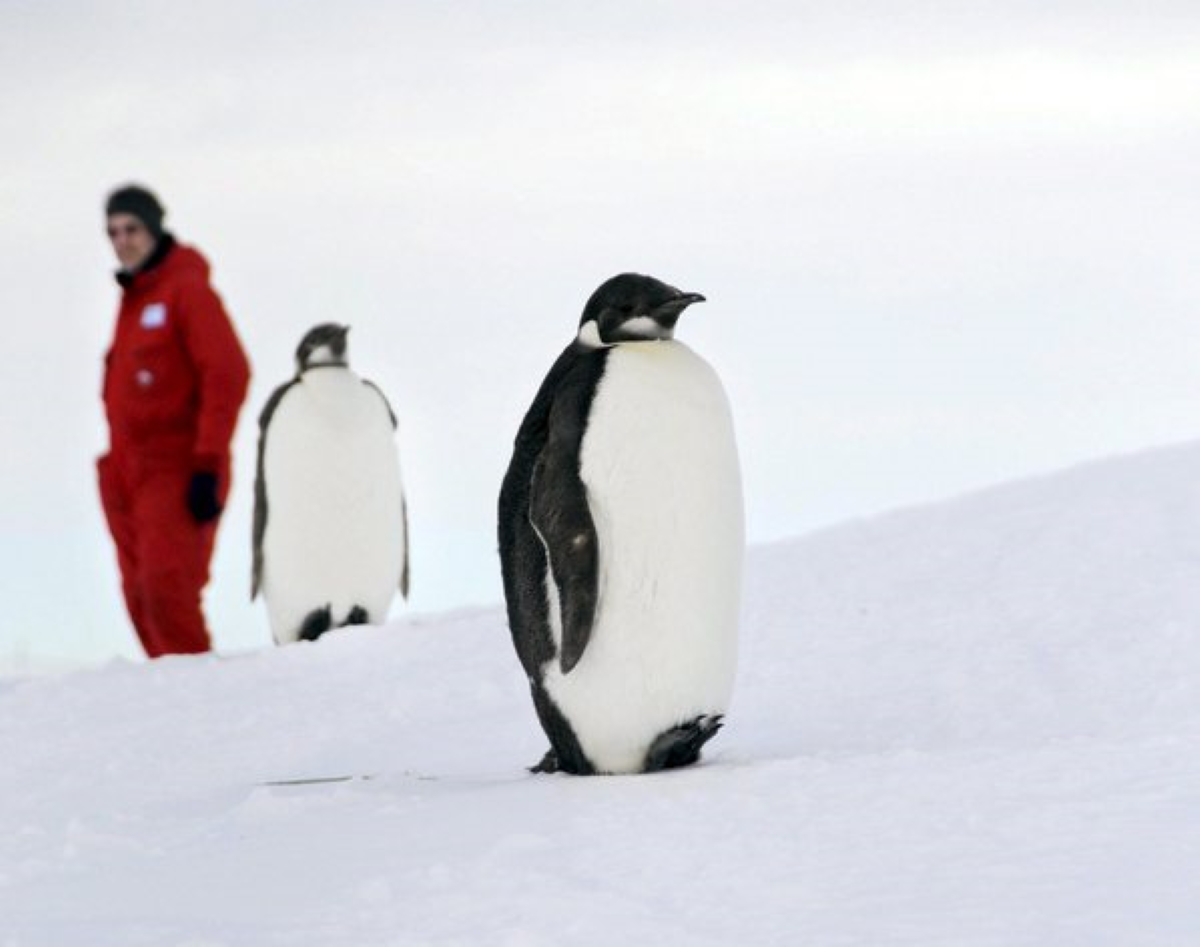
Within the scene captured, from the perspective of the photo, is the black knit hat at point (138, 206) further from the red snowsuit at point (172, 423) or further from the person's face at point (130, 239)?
the red snowsuit at point (172, 423)

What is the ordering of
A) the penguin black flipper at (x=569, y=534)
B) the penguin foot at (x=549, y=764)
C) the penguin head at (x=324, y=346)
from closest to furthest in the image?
1. the penguin black flipper at (x=569, y=534)
2. the penguin foot at (x=549, y=764)
3. the penguin head at (x=324, y=346)

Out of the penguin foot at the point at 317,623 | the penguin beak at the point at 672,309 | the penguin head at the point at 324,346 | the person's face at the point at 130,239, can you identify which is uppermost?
the person's face at the point at 130,239

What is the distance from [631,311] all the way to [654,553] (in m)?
0.51

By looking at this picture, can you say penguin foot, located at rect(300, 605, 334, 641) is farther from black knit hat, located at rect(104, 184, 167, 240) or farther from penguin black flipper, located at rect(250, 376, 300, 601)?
black knit hat, located at rect(104, 184, 167, 240)

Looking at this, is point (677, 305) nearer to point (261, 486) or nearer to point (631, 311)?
point (631, 311)

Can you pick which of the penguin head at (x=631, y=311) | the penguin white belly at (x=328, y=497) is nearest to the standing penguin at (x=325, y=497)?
the penguin white belly at (x=328, y=497)

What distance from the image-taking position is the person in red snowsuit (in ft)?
23.4

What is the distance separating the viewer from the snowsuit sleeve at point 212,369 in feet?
23.3

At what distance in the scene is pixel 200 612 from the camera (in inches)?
287

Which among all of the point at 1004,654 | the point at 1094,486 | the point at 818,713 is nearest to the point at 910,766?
the point at 818,713

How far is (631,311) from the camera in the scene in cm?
415

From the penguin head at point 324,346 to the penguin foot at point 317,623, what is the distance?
91cm

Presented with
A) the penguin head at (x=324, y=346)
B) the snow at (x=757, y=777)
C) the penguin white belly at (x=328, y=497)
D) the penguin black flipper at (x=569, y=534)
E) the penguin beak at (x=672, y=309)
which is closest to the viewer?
the snow at (x=757, y=777)

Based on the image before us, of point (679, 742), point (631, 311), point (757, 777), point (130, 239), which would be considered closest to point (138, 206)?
point (130, 239)
